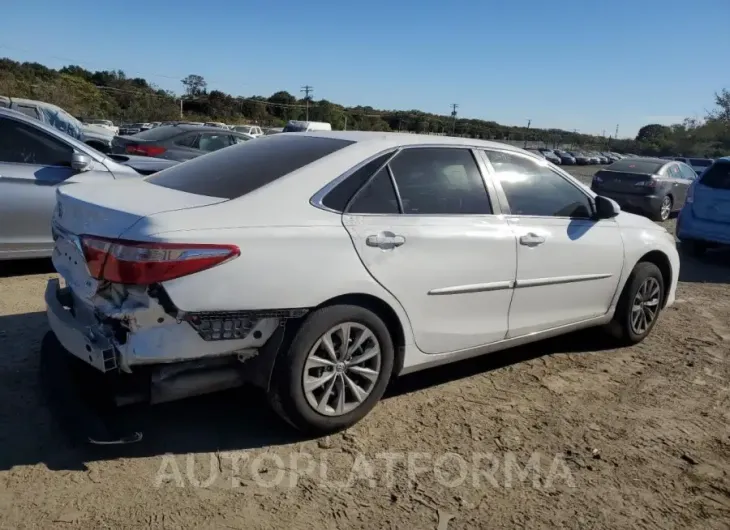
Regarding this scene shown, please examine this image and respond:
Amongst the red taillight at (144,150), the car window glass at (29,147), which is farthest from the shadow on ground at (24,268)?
the red taillight at (144,150)

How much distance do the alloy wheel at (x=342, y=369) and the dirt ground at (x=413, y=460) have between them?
0.22 meters

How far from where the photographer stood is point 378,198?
11.8 feet

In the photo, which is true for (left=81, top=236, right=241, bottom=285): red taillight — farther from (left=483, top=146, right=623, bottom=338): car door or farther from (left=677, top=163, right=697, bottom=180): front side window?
(left=677, top=163, right=697, bottom=180): front side window

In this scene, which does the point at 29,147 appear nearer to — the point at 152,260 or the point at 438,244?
the point at 152,260

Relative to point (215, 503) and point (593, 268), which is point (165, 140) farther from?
point (215, 503)

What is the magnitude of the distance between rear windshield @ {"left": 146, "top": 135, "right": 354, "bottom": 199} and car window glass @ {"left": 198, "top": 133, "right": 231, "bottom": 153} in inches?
325

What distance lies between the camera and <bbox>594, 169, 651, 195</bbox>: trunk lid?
1462 cm

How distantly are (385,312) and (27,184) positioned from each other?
13.6 ft

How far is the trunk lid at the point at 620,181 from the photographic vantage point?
1462cm

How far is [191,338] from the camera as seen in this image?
117 inches

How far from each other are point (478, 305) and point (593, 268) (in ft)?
3.88

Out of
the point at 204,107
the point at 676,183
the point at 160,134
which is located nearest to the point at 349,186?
the point at 160,134

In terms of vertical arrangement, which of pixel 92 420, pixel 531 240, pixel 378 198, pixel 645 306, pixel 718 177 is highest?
pixel 378 198

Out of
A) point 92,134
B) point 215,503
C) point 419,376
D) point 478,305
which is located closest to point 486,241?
point 478,305
